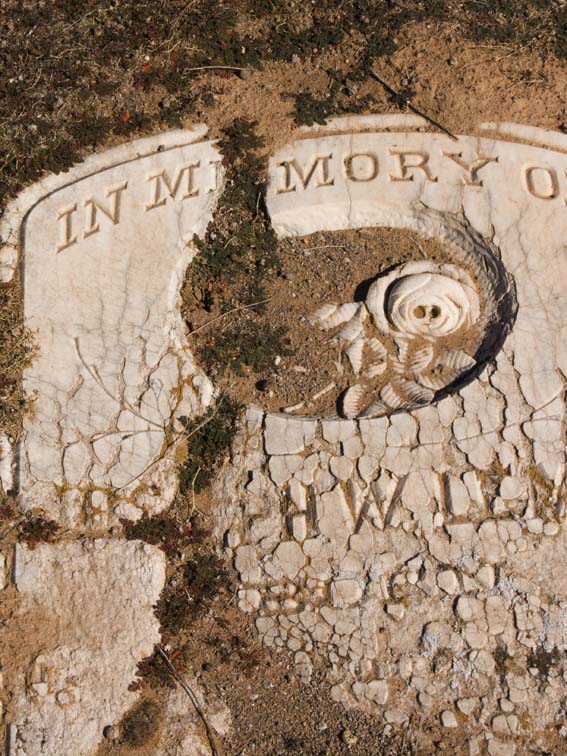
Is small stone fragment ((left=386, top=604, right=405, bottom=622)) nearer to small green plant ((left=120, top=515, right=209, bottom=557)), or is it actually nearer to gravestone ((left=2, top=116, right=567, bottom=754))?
gravestone ((left=2, top=116, right=567, bottom=754))

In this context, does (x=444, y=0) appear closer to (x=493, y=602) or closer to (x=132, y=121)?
(x=132, y=121)

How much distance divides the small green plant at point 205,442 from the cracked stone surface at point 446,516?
0.12 m

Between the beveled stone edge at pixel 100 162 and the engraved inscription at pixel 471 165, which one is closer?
the engraved inscription at pixel 471 165

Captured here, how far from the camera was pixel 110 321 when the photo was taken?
5.55m

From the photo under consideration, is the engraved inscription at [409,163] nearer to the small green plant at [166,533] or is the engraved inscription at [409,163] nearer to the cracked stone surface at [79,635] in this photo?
the small green plant at [166,533]

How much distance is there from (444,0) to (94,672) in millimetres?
5520

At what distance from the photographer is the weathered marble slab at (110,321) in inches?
210

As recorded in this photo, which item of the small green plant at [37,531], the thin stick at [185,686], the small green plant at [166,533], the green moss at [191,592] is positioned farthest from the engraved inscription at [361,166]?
the thin stick at [185,686]

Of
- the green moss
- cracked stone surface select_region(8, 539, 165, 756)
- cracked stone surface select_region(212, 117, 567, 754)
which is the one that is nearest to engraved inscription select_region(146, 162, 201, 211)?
cracked stone surface select_region(212, 117, 567, 754)

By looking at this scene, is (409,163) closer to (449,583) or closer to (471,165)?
(471,165)

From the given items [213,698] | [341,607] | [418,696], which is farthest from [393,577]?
[213,698]

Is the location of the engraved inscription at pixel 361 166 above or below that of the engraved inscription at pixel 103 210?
above

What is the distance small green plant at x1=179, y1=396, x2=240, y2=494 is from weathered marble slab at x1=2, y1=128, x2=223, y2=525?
0.30 feet

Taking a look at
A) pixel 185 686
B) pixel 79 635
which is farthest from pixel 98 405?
pixel 185 686
